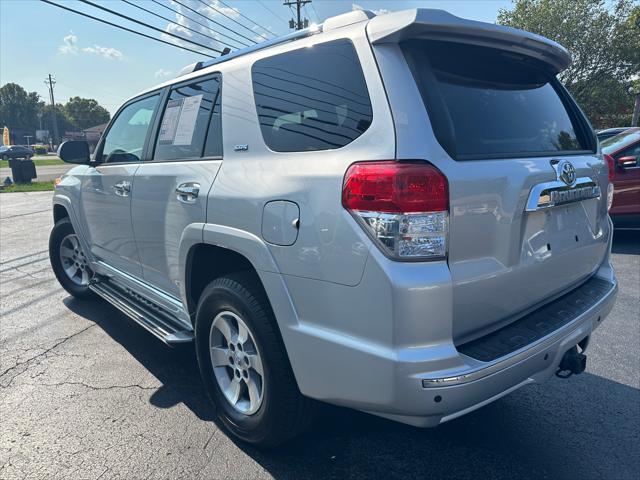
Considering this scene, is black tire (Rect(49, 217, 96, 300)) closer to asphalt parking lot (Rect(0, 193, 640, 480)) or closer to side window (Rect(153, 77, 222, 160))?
asphalt parking lot (Rect(0, 193, 640, 480))

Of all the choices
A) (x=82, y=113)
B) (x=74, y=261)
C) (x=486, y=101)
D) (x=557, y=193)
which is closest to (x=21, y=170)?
(x=74, y=261)

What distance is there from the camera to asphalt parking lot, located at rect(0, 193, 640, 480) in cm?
224

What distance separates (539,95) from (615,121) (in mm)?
29199

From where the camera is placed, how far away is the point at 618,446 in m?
2.40

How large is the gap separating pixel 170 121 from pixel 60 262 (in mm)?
2543

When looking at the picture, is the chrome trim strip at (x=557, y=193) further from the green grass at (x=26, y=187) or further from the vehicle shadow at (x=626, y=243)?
the green grass at (x=26, y=187)

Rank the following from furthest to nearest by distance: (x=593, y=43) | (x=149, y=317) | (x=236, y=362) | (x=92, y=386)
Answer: (x=593, y=43), (x=149, y=317), (x=92, y=386), (x=236, y=362)

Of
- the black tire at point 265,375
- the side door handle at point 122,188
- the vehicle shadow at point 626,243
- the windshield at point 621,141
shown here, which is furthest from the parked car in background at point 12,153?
the black tire at point 265,375

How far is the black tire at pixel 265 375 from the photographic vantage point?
2055 millimetres

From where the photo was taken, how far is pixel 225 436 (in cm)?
252

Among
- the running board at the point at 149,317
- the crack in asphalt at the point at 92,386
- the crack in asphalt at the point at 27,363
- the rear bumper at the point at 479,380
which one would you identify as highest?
the rear bumper at the point at 479,380

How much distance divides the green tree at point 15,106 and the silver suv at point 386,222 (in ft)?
381

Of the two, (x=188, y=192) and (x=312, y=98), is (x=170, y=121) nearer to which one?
(x=188, y=192)

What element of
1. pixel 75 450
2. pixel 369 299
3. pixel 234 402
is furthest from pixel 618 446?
pixel 75 450
